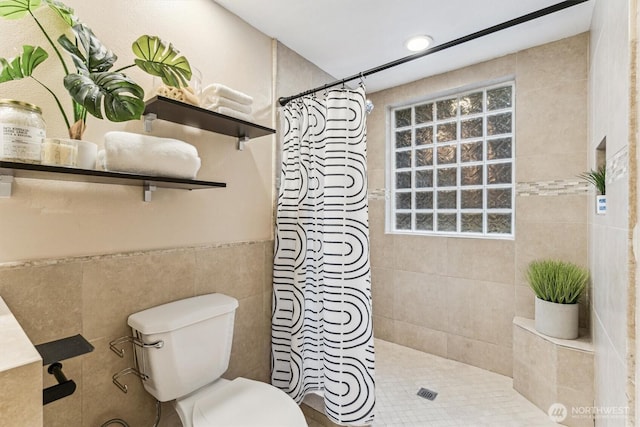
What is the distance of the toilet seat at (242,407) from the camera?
1159mm

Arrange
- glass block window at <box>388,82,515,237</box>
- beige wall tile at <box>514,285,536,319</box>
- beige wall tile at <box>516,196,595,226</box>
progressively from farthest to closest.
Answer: glass block window at <box>388,82,515,237</box> < beige wall tile at <box>514,285,536,319</box> < beige wall tile at <box>516,196,595,226</box>

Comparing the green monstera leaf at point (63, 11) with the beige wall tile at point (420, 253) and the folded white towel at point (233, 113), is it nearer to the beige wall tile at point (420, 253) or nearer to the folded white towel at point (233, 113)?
the folded white towel at point (233, 113)

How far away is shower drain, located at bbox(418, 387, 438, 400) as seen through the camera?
1.99m

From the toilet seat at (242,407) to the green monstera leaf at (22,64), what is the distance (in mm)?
1330

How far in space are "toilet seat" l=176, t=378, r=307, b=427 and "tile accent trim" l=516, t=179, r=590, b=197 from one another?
2012 mm

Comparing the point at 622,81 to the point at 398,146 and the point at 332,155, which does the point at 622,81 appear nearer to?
the point at 332,155

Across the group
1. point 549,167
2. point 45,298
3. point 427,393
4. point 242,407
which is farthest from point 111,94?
point 549,167

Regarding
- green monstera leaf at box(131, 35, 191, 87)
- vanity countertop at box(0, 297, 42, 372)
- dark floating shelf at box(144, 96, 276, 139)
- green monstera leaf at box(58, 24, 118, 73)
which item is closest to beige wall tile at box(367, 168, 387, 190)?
dark floating shelf at box(144, 96, 276, 139)

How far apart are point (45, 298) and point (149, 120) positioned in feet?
2.64

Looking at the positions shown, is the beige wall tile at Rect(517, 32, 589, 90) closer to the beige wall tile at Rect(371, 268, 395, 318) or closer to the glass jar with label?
the beige wall tile at Rect(371, 268, 395, 318)

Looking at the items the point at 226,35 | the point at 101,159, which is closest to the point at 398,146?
the point at 226,35

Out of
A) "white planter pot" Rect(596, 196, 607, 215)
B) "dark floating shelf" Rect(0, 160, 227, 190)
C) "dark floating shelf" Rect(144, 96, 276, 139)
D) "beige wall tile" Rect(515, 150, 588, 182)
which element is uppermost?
"dark floating shelf" Rect(144, 96, 276, 139)

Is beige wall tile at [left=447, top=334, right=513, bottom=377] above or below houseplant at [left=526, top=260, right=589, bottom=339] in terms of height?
below

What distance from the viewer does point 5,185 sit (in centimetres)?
101
